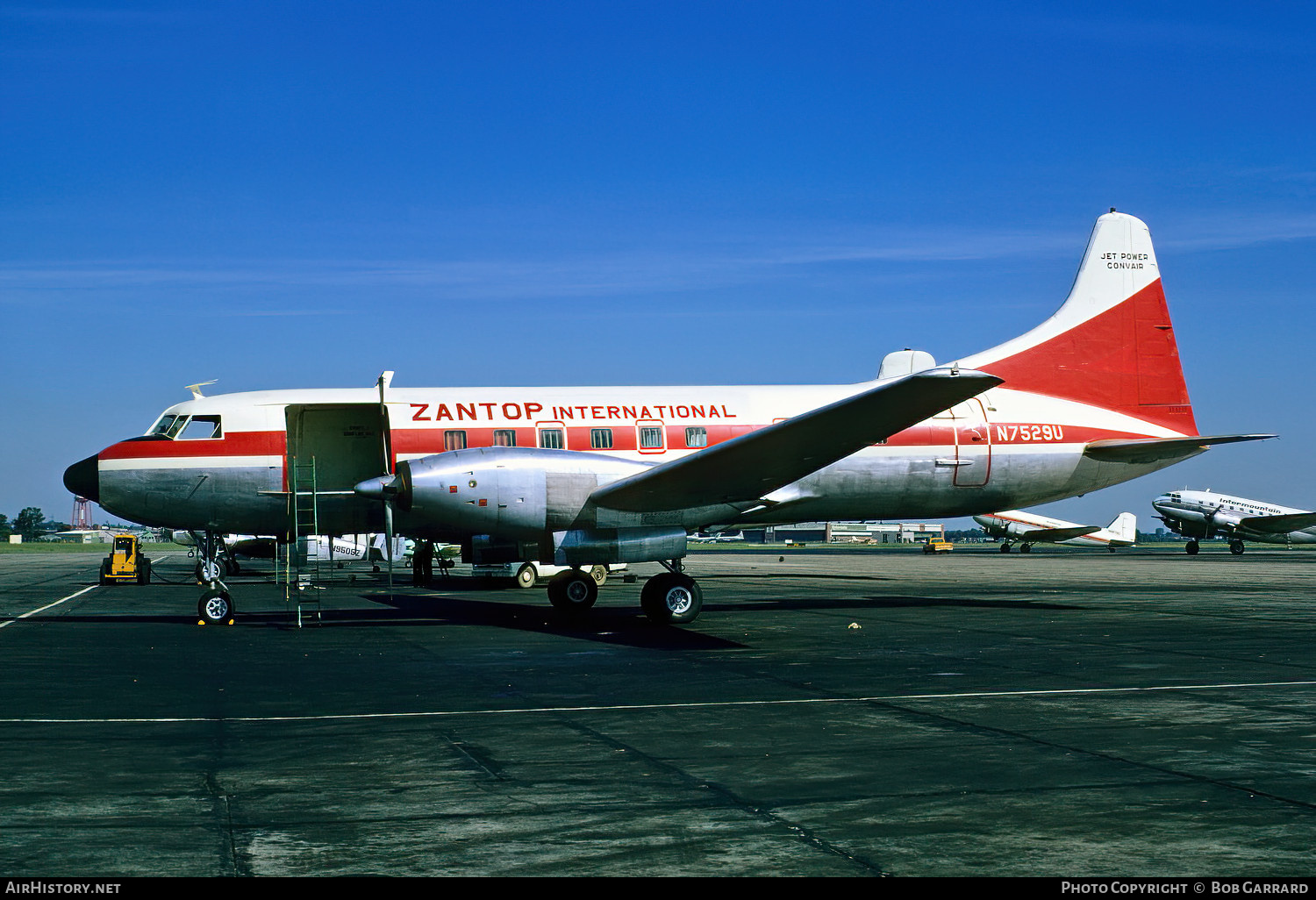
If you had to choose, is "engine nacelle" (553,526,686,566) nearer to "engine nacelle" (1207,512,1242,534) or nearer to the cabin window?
the cabin window

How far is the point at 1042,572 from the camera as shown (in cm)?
4519

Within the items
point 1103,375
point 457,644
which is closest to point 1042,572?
point 1103,375

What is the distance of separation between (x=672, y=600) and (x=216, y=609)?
9.16 meters

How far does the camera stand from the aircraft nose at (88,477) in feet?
74.2

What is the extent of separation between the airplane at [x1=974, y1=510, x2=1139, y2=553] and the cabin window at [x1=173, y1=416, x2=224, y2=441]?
70769 mm

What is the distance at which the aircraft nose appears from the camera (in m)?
22.6

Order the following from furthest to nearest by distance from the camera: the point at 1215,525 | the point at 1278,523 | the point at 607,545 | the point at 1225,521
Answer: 1. the point at 1215,525
2. the point at 1225,521
3. the point at 1278,523
4. the point at 607,545

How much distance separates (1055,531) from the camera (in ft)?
284

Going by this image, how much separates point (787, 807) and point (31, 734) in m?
6.81

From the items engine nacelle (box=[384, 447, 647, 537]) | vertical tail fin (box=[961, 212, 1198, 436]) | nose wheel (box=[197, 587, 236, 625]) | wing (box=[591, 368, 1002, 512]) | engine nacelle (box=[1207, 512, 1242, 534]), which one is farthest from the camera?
engine nacelle (box=[1207, 512, 1242, 534])

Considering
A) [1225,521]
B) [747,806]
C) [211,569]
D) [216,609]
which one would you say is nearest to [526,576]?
[211,569]

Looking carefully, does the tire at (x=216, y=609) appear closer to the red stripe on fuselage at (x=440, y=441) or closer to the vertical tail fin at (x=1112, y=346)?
the red stripe on fuselage at (x=440, y=441)

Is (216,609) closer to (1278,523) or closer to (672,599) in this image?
(672,599)

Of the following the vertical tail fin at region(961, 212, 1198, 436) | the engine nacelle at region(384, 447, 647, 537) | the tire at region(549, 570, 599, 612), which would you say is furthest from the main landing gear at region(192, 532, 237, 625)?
the vertical tail fin at region(961, 212, 1198, 436)
